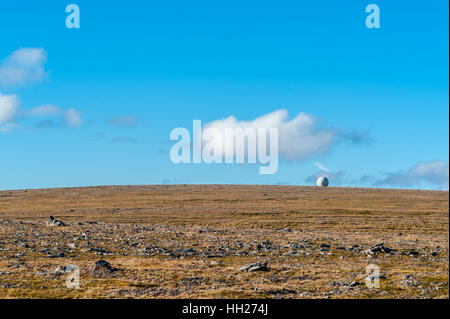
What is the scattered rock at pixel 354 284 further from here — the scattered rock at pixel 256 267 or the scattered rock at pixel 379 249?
the scattered rock at pixel 379 249

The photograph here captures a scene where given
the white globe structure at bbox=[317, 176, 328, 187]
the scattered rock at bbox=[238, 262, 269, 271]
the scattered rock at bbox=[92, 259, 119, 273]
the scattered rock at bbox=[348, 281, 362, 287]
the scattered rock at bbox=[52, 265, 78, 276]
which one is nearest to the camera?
the scattered rock at bbox=[348, 281, 362, 287]

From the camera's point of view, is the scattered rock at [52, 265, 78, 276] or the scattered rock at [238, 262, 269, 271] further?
the scattered rock at [238, 262, 269, 271]

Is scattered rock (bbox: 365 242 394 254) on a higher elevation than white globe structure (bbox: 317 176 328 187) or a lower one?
lower

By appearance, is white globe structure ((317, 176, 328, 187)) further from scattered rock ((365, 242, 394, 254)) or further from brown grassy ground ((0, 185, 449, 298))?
scattered rock ((365, 242, 394, 254))

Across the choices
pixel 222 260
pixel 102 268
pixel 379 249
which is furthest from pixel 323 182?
pixel 102 268

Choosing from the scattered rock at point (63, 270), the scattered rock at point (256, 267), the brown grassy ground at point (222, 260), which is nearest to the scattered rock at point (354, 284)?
the brown grassy ground at point (222, 260)

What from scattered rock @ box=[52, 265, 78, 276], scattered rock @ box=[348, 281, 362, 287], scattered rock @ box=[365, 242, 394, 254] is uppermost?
scattered rock @ box=[365, 242, 394, 254]

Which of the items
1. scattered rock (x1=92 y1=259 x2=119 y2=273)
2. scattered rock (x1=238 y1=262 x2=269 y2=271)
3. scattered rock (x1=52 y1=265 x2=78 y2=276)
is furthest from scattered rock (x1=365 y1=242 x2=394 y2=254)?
scattered rock (x1=52 y1=265 x2=78 y2=276)

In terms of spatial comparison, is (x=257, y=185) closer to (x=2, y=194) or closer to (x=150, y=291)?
(x=2, y=194)

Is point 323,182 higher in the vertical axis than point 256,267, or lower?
higher

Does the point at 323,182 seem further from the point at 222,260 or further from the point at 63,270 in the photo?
the point at 63,270

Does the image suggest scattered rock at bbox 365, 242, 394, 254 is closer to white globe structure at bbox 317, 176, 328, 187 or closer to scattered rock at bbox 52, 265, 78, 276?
scattered rock at bbox 52, 265, 78, 276

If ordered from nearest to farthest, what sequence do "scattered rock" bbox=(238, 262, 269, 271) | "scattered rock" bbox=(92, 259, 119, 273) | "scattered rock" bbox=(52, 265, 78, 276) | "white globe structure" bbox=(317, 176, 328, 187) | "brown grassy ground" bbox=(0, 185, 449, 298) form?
1. "brown grassy ground" bbox=(0, 185, 449, 298)
2. "scattered rock" bbox=(52, 265, 78, 276)
3. "scattered rock" bbox=(92, 259, 119, 273)
4. "scattered rock" bbox=(238, 262, 269, 271)
5. "white globe structure" bbox=(317, 176, 328, 187)
